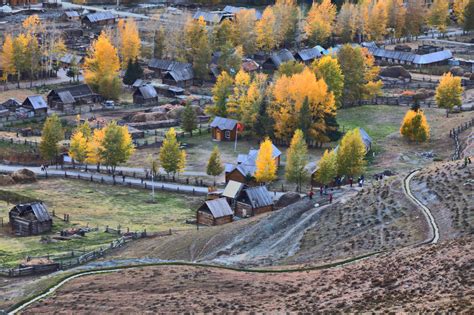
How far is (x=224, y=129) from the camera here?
330 feet

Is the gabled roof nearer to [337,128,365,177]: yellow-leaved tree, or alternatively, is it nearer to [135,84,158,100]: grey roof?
→ [135,84,158,100]: grey roof

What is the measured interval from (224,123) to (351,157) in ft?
68.3

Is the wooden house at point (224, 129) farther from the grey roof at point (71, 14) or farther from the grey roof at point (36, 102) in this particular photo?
the grey roof at point (71, 14)

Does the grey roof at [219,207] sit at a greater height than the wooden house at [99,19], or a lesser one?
lesser

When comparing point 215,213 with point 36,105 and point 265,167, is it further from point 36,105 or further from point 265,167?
point 36,105

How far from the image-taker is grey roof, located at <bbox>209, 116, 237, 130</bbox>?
100 meters

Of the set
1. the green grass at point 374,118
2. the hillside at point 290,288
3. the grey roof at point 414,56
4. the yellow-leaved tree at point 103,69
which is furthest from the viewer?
the grey roof at point 414,56

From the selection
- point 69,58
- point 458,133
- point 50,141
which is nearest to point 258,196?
point 50,141

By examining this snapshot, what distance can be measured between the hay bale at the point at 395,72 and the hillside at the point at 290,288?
83.3 m

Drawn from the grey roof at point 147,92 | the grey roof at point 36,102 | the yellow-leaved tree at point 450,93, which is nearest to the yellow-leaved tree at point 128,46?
the grey roof at point 147,92

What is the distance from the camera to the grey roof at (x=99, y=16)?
162 m

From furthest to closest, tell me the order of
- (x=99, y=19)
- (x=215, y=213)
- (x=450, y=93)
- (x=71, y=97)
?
1. (x=99, y=19)
2. (x=71, y=97)
3. (x=450, y=93)
4. (x=215, y=213)

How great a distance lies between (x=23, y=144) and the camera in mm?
97062

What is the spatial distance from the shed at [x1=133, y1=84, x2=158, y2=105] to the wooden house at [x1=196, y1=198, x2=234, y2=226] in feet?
147
